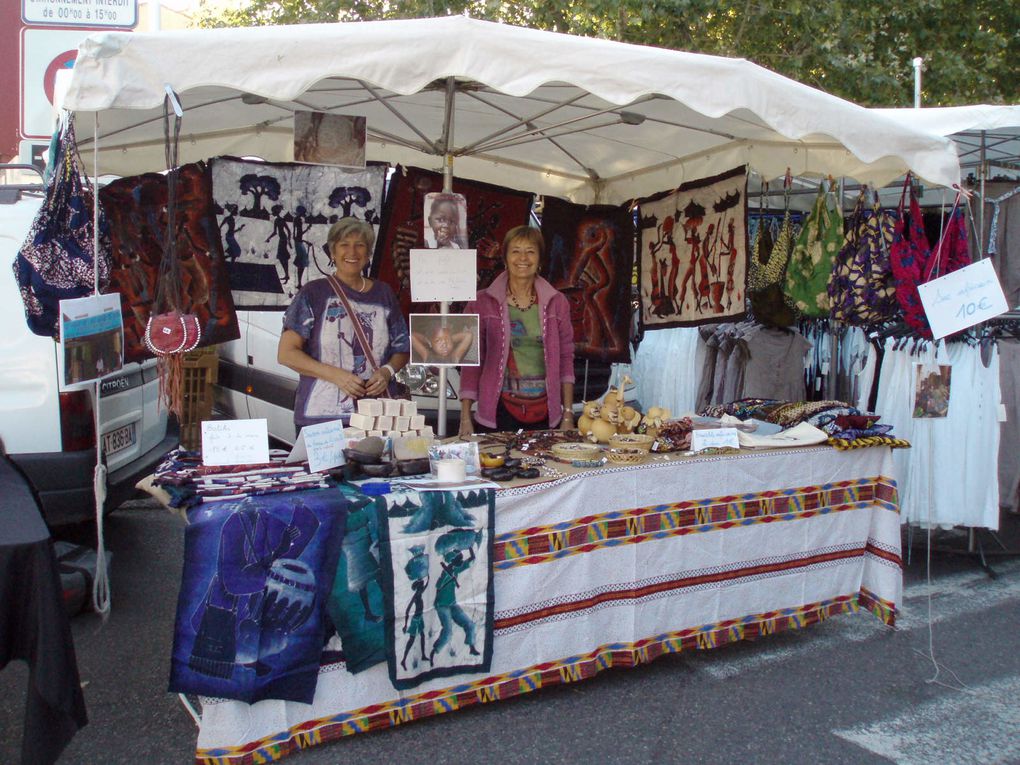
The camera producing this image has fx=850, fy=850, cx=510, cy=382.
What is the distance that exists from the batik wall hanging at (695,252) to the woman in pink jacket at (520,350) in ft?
3.09

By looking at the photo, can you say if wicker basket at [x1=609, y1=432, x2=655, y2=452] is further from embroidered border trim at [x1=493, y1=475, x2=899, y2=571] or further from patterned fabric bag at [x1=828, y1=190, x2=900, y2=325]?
patterned fabric bag at [x1=828, y1=190, x2=900, y2=325]

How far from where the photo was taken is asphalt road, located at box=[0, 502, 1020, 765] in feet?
9.38

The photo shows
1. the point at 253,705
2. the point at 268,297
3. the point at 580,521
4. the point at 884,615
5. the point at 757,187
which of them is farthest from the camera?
the point at 757,187

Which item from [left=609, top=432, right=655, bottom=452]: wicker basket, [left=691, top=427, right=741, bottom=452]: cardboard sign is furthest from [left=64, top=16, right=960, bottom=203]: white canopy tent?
[left=609, top=432, right=655, bottom=452]: wicker basket

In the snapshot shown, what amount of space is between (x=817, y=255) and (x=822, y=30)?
5.98m

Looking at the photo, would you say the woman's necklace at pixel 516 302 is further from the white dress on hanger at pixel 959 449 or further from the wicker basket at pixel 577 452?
the white dress on hanger at pixel 959 449

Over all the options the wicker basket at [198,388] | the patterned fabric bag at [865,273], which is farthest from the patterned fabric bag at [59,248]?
the wicker basket at [198,388]

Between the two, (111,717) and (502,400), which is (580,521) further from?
(111,717)

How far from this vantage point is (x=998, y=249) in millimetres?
4973

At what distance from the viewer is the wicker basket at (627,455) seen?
3.41 metres

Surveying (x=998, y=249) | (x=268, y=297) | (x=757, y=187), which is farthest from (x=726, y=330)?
(x=268, y=297)

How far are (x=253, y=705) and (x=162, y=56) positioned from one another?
80.3 inches

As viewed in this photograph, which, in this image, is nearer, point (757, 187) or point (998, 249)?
point (998, 249)

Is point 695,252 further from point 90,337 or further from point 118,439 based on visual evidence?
point 118,439
